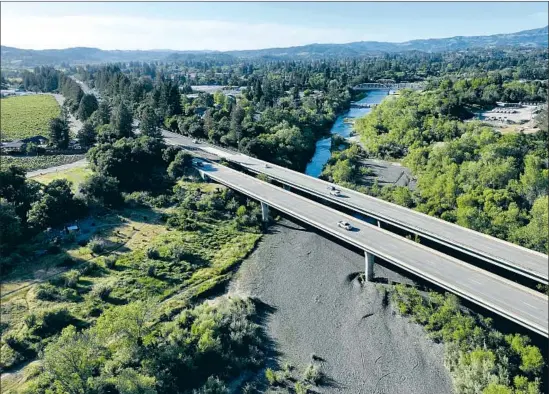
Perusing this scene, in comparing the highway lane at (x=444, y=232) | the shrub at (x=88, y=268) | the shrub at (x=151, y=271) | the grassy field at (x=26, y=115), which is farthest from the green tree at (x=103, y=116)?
the shrub at (x=151, y=271)

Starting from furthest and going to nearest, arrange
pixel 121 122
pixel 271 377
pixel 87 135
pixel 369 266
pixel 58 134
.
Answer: pixel 87 135 < pixel 58 134 < pixel 121 122 < pixel 369 266 < pixel 271 377

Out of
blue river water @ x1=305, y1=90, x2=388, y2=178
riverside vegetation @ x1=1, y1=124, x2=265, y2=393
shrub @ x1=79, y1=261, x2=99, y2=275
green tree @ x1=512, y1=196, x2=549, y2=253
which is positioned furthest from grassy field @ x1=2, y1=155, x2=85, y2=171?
green tree @ x1=512, y1=196, x2=549, y2=253

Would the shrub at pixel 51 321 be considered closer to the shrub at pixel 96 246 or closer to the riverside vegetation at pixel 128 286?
the riverside vegetation at pixel 128 286

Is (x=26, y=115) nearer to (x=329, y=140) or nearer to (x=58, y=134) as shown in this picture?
(x=58, y=134)

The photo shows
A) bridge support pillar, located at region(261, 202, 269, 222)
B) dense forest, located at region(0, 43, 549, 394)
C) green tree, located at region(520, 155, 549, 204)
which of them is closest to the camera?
dense forest, located at region(0, 43, 549, 394)

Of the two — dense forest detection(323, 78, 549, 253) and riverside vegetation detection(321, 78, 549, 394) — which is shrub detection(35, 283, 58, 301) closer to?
riverside vegetation detection(321, 78, 549, 394)

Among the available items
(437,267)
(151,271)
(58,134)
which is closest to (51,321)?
(151,271)

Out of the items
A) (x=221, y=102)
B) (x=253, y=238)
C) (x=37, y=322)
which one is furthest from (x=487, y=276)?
(x=221, y=102)
